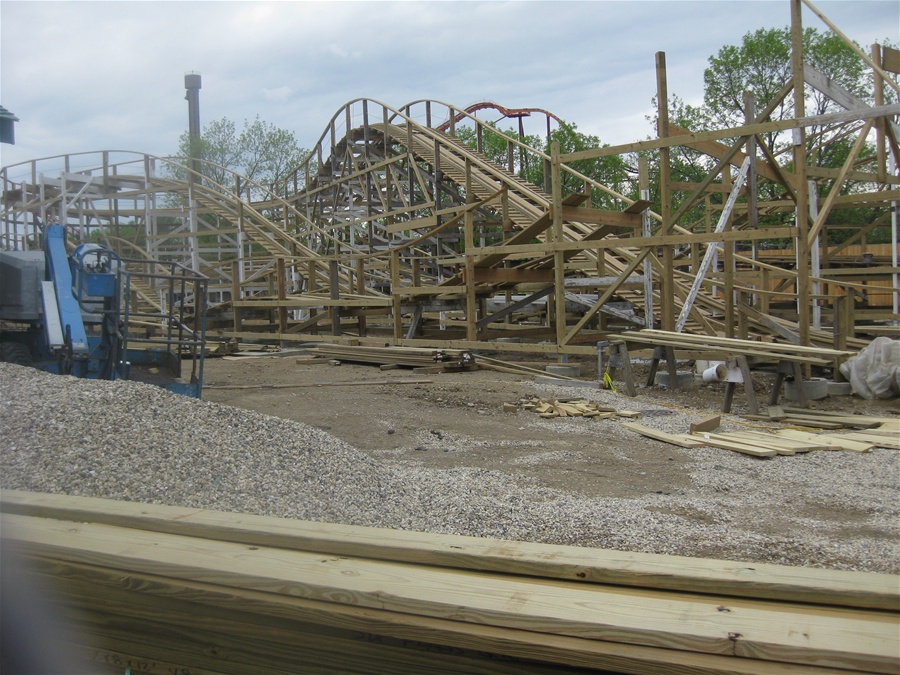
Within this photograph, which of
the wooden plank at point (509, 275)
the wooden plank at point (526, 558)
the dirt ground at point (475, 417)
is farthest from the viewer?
the wooden plank at point (509, 275)

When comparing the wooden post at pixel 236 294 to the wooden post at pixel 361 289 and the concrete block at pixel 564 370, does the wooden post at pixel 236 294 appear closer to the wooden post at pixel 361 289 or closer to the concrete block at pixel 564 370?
the wooden post at pixel 361 289

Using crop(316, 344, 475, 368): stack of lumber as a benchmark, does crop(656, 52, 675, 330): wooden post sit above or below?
above

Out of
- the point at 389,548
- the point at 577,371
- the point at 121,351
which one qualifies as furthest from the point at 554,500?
the point at 577,371

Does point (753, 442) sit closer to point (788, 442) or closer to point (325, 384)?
point (788, 442)

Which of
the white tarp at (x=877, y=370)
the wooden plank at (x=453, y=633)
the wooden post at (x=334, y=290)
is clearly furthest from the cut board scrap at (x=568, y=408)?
the wooden post at (x=334, y=290)

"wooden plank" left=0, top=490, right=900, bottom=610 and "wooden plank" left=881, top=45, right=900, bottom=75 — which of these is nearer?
"wooden plank" left=0, top=490, right=900, bottom=610

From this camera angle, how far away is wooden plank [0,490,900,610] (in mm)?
1886

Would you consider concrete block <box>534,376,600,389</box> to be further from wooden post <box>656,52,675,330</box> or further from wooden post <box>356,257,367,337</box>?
wooden post <box>356,257,367,337</box>

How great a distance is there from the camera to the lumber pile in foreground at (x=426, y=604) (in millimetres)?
1703

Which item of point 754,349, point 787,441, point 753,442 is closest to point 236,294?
point 754,349

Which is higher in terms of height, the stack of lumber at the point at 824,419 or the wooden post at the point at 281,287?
the wooden post at the point at 281,287

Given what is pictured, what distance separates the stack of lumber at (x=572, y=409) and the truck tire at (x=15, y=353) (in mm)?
5813

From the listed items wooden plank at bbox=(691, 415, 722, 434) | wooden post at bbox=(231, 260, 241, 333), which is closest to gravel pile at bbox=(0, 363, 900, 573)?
wooden plank at bbox=(691, 415, 722, 434)

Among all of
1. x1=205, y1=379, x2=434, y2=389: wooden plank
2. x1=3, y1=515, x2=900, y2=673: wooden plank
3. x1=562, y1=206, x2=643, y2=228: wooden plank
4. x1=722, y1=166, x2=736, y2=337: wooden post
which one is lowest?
x1=205, y1=379, x2=434, y2=389: wooden plank
